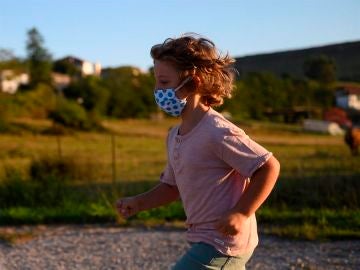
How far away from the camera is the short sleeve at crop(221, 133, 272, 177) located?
2.61m

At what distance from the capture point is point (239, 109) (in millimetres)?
28438

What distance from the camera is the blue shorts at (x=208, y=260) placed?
2.71m

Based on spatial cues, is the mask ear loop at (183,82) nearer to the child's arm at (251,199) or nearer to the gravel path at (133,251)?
the child's arm at (251,199)

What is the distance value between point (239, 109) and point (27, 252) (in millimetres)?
22480

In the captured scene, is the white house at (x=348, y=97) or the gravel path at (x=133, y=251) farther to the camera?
the white house at (x=348, y=97)

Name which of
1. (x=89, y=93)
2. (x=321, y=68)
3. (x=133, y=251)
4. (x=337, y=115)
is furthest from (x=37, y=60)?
(x=133, y=251)

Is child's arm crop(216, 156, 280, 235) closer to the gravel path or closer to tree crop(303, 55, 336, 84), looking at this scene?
the gravel path

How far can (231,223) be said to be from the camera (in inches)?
98.2

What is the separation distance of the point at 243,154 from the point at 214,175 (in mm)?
185

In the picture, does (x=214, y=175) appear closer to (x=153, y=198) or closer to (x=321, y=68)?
(x=153, y=198)

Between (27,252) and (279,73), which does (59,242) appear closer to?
(27,252)

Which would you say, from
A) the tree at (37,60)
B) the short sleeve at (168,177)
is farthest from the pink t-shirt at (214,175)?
the tree at (37,60)

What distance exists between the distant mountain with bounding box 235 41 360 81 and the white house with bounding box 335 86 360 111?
288 cm

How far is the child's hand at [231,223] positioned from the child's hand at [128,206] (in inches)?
30.3
